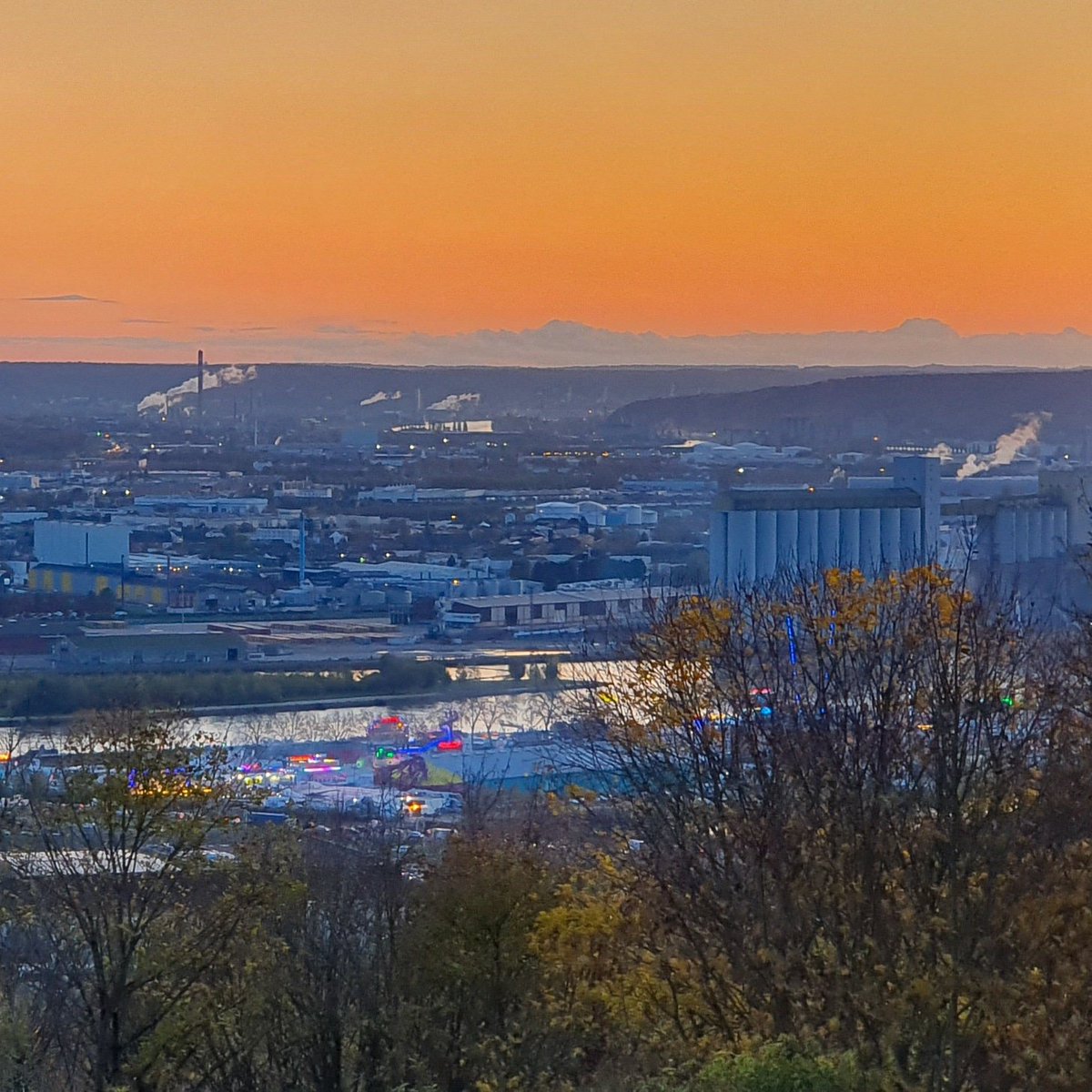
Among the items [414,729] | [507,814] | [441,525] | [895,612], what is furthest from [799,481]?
[895,612]

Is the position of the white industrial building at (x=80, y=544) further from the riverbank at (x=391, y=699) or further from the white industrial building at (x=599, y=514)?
the riverbank at (x=391, y=699)

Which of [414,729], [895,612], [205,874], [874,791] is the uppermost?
[895,612]

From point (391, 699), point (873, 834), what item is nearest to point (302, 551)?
point (391, 699)

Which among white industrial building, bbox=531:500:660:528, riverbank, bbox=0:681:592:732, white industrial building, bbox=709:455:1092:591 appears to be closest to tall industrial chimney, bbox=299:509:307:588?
white industrial building, bbox=531:500:660:528

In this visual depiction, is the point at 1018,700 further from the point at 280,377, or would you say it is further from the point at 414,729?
the point at 280,377

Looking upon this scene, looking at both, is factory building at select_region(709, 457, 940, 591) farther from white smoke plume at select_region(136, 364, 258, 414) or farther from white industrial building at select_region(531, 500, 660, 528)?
white smoke plume at select_region(136, 364, 258, 414)

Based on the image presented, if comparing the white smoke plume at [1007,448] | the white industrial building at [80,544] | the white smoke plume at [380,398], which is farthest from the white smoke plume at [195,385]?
the white industrial building at [80,544]

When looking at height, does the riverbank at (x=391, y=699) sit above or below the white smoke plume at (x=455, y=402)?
below
